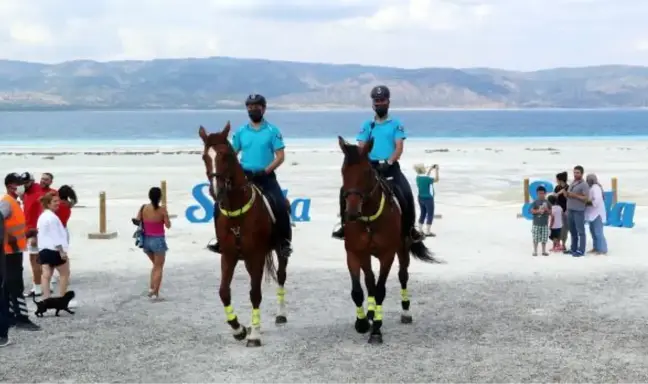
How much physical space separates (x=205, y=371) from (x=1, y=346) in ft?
10.6

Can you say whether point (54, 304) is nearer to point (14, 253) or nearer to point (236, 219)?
point (14, 253)

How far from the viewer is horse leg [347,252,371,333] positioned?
11.8m

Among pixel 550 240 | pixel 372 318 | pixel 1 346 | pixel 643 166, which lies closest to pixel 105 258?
pixel 1 346

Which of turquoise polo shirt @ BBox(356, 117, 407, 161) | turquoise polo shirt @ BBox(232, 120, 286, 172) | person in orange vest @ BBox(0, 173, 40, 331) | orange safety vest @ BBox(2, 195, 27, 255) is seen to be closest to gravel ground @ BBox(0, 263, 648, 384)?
person in orange vest @ BBox(0, 173, 40, 331)

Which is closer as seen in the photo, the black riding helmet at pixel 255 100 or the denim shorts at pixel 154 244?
the black riding helmet at pixel 255 100

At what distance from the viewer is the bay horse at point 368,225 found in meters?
11.0

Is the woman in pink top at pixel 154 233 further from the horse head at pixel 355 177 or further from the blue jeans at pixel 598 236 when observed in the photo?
the blue jeans at pixel 598 236

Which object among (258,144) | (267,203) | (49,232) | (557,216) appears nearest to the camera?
(267,203)

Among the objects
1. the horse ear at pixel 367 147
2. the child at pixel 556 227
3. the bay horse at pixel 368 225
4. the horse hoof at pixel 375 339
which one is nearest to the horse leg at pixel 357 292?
the bay horse at pixel 368 225

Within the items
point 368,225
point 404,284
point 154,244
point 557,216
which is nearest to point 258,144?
point 368,225

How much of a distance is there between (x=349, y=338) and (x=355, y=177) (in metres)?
2.42

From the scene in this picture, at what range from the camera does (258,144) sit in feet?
39.6

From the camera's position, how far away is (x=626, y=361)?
10484 millimetres

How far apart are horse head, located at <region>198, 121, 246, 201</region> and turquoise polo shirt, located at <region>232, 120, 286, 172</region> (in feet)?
3.69
